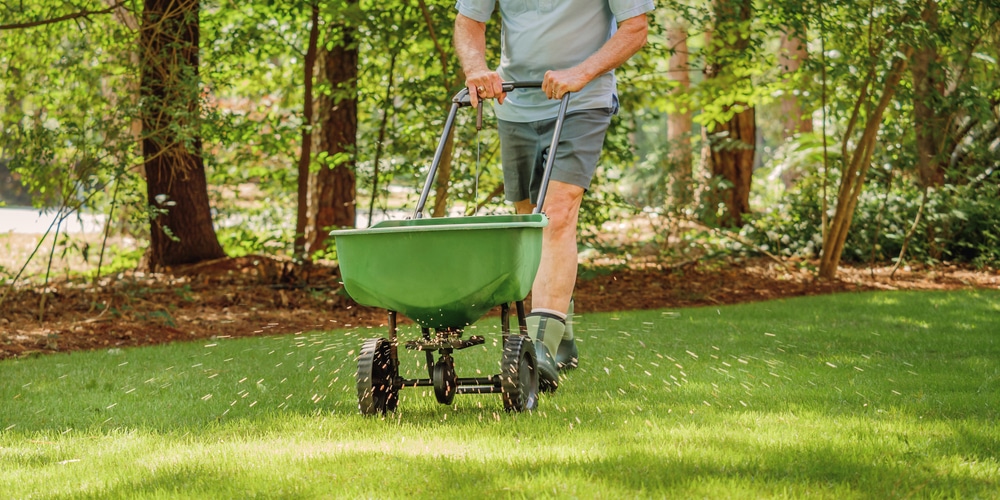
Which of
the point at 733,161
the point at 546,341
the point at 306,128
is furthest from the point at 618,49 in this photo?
the point at 733,161

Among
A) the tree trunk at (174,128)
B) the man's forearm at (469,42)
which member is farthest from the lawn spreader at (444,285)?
the tree trunk at (174,128)

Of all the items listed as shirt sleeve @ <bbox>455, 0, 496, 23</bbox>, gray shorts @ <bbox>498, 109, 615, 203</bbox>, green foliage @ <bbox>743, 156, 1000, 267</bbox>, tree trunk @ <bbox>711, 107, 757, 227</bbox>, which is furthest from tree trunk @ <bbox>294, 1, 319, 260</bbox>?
tree trunk @ <bbox>711, 107, 757, 227</bbox>

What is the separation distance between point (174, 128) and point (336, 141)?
2.98m

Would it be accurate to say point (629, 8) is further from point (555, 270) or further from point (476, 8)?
point (555, 270)

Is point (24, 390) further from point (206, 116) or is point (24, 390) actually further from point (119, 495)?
point (206, 116)

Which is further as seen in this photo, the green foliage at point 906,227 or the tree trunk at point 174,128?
the green foliage at point 906,227

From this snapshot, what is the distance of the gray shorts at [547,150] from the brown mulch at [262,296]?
264 cm

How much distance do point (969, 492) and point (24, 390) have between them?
3.53 meters

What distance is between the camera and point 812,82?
8602 mm

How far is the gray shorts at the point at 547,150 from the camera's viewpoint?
382 cm

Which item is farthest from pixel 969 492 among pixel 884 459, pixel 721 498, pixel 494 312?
pixel 494 312

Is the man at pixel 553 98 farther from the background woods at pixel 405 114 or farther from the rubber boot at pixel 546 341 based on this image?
the background woods at pixel 405 114

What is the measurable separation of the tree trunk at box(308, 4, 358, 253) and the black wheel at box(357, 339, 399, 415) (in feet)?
16.7

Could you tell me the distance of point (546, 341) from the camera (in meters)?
3.81
